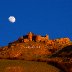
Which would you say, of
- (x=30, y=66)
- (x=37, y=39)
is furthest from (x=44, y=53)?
(x=37, y=39)

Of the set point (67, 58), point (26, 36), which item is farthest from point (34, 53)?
point (26, 36)

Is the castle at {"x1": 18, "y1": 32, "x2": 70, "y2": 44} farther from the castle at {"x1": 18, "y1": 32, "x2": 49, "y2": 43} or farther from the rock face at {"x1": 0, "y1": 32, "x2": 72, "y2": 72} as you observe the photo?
the rock face at {"x1": 0, "y1": 32, "x2": 72, "y2": 72}

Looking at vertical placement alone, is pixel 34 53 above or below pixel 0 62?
above

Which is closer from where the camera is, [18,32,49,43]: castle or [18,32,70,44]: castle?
[18,32,70,44]: castle

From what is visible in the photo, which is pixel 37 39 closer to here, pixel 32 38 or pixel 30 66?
pixel 32 38

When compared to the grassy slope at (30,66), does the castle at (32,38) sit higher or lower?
higher

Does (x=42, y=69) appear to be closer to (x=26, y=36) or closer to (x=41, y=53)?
(x=41, y=53)

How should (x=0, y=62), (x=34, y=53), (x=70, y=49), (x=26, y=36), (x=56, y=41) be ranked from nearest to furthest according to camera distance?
1. (x=0, y=62)
2. (x=70, y=49)
3. (x=34, y=53)
4. (x=56, y=41)
5. (x=26, y=36)

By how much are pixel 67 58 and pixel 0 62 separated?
12098 mm

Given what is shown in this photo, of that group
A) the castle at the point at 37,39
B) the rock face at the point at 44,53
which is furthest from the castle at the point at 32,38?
the rock face at the point at 44,53

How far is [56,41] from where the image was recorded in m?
93.2

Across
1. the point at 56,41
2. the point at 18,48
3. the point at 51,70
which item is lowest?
the point at 51,70

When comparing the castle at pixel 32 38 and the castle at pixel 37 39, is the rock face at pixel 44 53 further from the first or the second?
the castle at pixel 32 38

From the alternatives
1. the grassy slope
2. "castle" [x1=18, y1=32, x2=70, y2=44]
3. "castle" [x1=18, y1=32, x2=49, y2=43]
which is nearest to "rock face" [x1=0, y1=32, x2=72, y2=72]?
"castle" [x1=18, y1=32, x2=70, y2=44]
